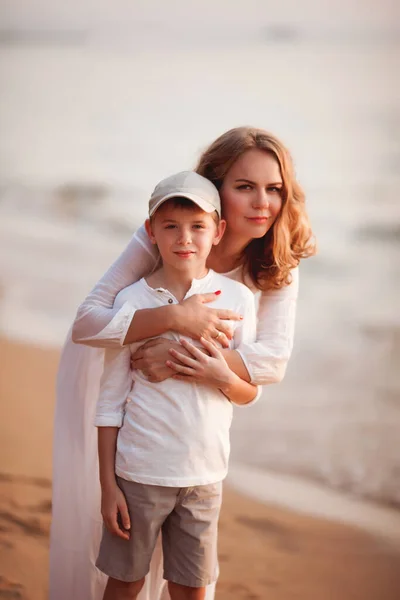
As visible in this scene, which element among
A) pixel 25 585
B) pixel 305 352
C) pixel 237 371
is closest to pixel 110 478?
pixel 237 371

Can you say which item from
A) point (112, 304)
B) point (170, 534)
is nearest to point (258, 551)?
point (170, 534)

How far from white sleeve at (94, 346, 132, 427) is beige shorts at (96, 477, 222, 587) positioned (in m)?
0.13

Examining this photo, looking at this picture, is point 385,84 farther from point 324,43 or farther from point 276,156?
point 276,156

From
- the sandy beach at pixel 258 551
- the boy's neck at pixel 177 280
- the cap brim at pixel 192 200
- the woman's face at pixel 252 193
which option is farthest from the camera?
the sandy beach at pixel 258 551

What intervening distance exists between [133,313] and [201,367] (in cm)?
19

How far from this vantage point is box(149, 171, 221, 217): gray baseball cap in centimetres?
167

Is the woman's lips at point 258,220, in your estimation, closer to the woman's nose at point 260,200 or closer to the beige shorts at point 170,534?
the woman's nose at point 260,200

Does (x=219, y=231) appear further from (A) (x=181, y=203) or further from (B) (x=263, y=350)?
(B) (x=263, y=350)

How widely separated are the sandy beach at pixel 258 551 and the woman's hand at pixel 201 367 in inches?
57.7

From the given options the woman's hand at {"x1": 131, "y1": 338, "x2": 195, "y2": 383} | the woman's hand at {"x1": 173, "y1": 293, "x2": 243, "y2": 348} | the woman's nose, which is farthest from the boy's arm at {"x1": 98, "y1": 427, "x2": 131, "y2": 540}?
the woman's nose

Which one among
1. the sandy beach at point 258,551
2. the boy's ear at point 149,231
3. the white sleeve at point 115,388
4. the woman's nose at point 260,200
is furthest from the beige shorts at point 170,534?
the sandy beach at point 258,551

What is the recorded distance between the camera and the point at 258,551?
10.3 ft

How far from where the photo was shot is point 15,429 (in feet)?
12.8

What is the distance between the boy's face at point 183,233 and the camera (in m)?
1.69
